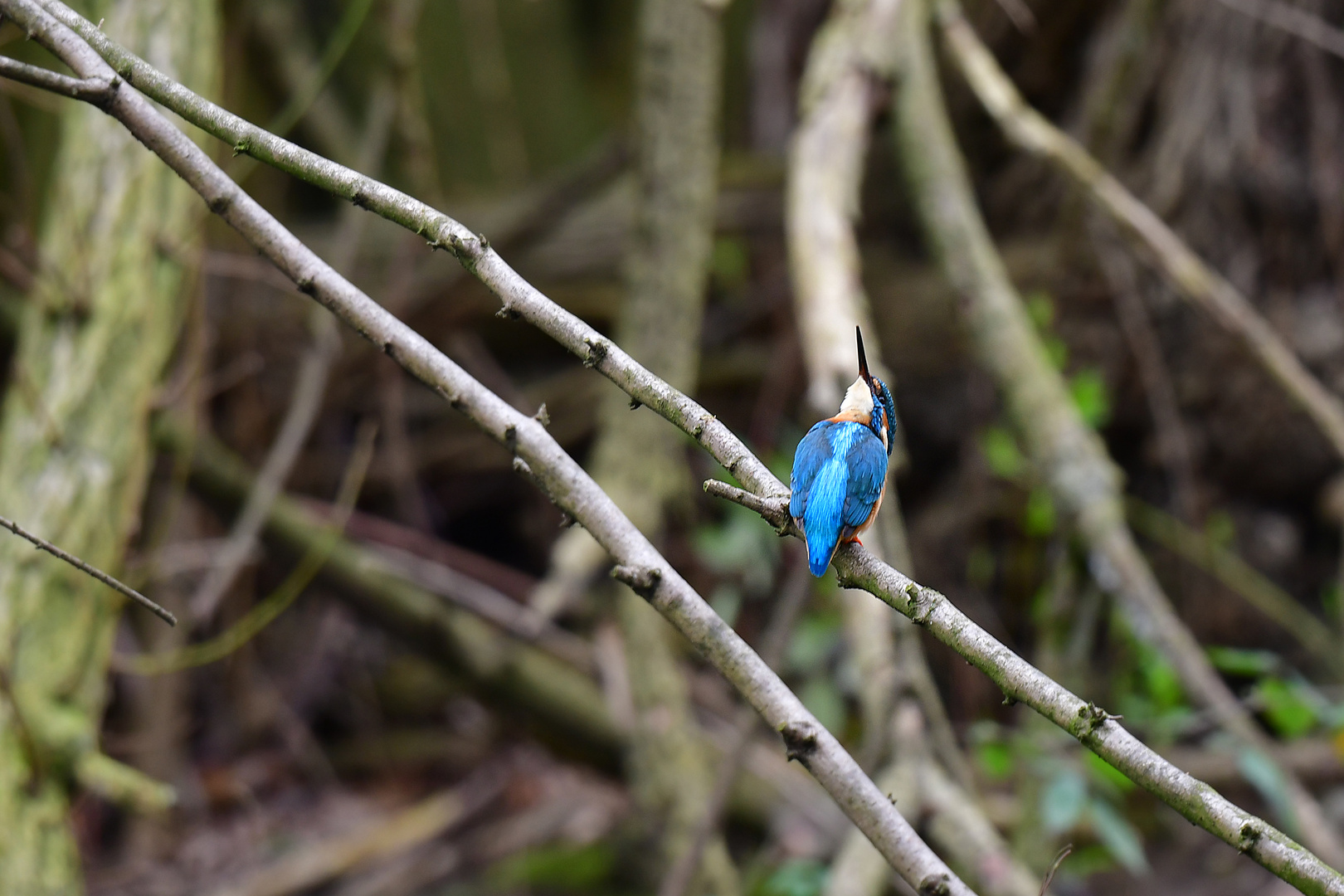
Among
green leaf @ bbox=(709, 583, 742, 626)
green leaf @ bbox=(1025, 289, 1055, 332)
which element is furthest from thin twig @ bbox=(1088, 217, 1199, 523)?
green leaf @ bbox=(709, 583, 742, 626)

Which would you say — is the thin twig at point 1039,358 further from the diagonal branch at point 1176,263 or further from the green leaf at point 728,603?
the green leaf at point 728,603

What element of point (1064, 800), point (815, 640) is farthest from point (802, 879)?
point (815, 640)

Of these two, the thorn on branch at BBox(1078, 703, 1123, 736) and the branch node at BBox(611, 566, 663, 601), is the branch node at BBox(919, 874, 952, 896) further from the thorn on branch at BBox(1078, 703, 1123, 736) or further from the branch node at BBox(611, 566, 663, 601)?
the branch node at BBox(611, 566, 663, 601)

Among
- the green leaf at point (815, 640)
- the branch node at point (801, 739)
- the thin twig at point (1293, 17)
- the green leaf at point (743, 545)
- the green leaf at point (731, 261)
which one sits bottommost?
the branch node at point (801, 739)

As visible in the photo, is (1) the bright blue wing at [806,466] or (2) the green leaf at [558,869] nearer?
(1) the bright blue wing at [806,466]

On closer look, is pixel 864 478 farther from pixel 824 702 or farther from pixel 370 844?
pixel 370 844

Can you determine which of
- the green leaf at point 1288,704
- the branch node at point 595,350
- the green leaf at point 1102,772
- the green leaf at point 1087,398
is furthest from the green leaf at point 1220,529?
the branch node at point 595,350
